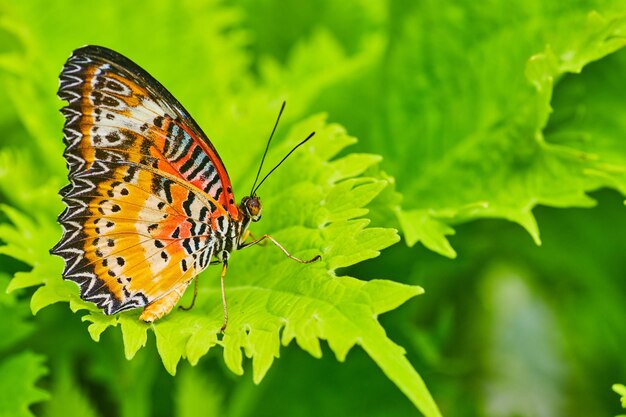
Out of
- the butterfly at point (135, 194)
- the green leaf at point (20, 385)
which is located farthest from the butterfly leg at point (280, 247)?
the green leaf at point (20, 385)

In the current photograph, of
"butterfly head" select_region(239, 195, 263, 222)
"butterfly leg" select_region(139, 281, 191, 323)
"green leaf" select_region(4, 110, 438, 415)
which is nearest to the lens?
"green leaf" select_region(4, 110, 438, 415)

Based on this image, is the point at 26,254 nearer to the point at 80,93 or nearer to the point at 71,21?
the point at 80,93

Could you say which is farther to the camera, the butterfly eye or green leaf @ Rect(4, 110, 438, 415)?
the butterfly eye

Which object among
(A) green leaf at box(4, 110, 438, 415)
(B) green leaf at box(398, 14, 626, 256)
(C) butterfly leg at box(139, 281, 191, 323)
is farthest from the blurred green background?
(C) butterfly leg at box(139, 281, 191, 323)

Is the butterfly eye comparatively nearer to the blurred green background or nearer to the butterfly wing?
the butterfly wing

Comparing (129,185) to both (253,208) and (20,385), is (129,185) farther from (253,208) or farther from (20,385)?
(20,385)

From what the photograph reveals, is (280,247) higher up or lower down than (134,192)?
lower down

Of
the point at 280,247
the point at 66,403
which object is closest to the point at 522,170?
the point at 280,247
